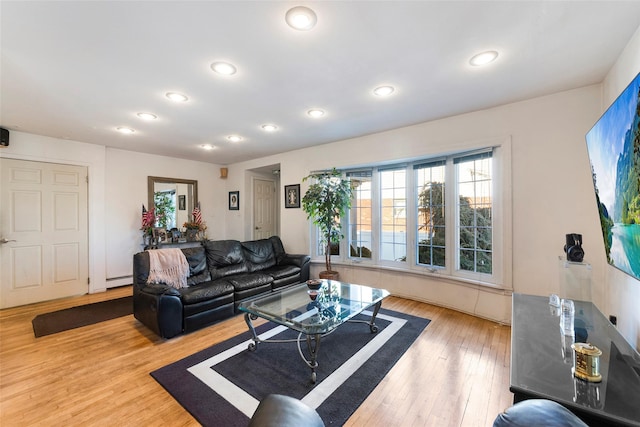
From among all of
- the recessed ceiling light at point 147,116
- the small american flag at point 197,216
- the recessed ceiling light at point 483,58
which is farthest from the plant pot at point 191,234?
the recessed ceiling light at point 483,58

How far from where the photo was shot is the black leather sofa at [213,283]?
8.63 ft

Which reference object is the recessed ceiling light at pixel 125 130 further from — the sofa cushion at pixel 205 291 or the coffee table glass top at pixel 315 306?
the coffee table glass top at pixel 315 306

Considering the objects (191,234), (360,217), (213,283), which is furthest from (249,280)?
(191,234)

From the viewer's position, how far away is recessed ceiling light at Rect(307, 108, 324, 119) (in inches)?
114

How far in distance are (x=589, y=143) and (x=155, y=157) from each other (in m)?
6.04

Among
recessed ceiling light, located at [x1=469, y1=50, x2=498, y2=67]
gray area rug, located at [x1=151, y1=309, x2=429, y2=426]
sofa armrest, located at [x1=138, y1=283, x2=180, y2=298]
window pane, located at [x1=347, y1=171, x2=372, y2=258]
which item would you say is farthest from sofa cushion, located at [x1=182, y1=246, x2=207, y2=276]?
recessed ceiling light, located at [x1=469, y1=50, x2=498, y2=67]

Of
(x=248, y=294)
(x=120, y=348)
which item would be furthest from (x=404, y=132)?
(x=120, y=348)

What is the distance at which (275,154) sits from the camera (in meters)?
5.09

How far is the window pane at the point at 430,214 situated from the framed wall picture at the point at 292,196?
6.88ft

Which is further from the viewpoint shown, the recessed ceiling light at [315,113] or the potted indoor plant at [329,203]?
the potted indoor plant at [329,203]

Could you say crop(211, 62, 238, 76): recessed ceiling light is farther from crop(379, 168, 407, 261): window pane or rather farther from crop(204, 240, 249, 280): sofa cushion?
crop(379, 168, 407, 261): window pane

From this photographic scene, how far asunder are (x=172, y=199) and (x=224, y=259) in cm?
249

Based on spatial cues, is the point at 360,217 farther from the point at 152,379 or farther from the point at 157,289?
the point at 152,379

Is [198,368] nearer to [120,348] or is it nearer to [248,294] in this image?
[120,348]
